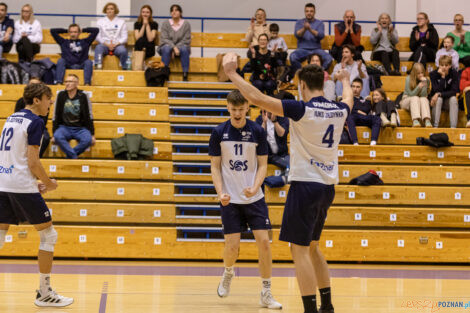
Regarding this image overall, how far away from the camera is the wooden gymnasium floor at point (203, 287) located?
5.68 metres

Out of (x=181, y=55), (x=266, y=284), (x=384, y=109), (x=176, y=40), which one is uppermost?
(x=176, y=40)

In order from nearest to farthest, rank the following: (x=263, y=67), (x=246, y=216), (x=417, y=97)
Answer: (x=246, y=216) → (x=417, y=97) → (x=263, y=67)

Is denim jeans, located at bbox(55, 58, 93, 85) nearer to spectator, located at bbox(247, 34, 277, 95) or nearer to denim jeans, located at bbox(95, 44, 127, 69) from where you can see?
denim jeans, located at bbox(95, 44, 127, 69)

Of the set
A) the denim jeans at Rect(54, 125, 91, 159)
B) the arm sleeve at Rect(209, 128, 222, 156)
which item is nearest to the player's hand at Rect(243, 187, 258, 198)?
the arm sleeve at Rect(209, 128, 222, 156)

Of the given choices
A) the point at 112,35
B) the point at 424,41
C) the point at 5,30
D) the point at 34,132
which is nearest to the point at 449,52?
the point at 424,41

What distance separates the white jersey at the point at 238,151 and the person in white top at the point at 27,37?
24.6ft

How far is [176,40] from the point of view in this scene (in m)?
12.5

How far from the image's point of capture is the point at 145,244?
349 inches

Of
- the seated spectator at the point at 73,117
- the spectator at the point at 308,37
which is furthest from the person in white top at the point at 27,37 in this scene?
the spectator at the point at 308,37

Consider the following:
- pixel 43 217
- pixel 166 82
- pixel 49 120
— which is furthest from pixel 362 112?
pixel 43 217

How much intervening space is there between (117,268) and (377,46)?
768 cm

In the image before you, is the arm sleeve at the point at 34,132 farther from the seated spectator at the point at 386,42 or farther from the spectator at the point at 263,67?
the seated spectator at the point at 386,42

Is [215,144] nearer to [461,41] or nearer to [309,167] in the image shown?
[309,167]

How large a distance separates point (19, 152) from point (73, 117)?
15.7ft
